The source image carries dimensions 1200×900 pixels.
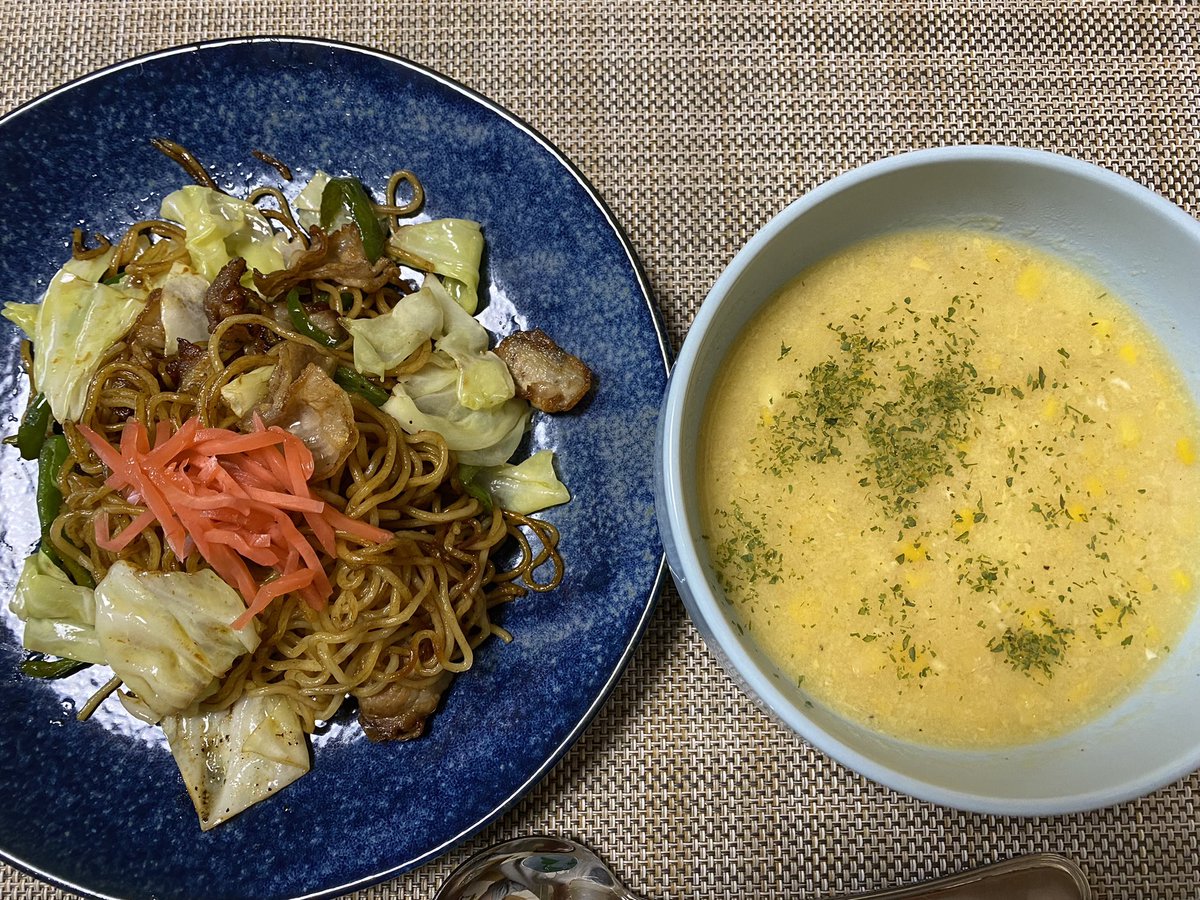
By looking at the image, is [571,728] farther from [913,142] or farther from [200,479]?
[913,142]

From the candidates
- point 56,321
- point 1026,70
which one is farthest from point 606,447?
point 1026,70

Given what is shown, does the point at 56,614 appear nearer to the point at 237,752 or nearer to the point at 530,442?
the point at 237,752

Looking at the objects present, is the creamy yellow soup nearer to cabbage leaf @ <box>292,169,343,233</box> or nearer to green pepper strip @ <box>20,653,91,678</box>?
cabbage leaf @ <box>292,169,343,233</box>

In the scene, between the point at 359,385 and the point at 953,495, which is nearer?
the point at 953,495

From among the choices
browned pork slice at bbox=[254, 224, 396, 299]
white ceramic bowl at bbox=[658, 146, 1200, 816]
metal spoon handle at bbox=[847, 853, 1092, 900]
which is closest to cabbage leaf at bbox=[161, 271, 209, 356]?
browned pork slice at bbox=[254, 224, 396, 299]

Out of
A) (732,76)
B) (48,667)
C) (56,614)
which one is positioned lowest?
(48,667)

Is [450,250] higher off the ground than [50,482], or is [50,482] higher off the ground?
[450,250]

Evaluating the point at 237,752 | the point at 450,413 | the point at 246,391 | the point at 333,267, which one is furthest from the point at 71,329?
the point at 237,752

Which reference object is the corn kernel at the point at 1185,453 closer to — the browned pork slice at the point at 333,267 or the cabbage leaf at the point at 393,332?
the cabbage leaf at the point at 393,332
